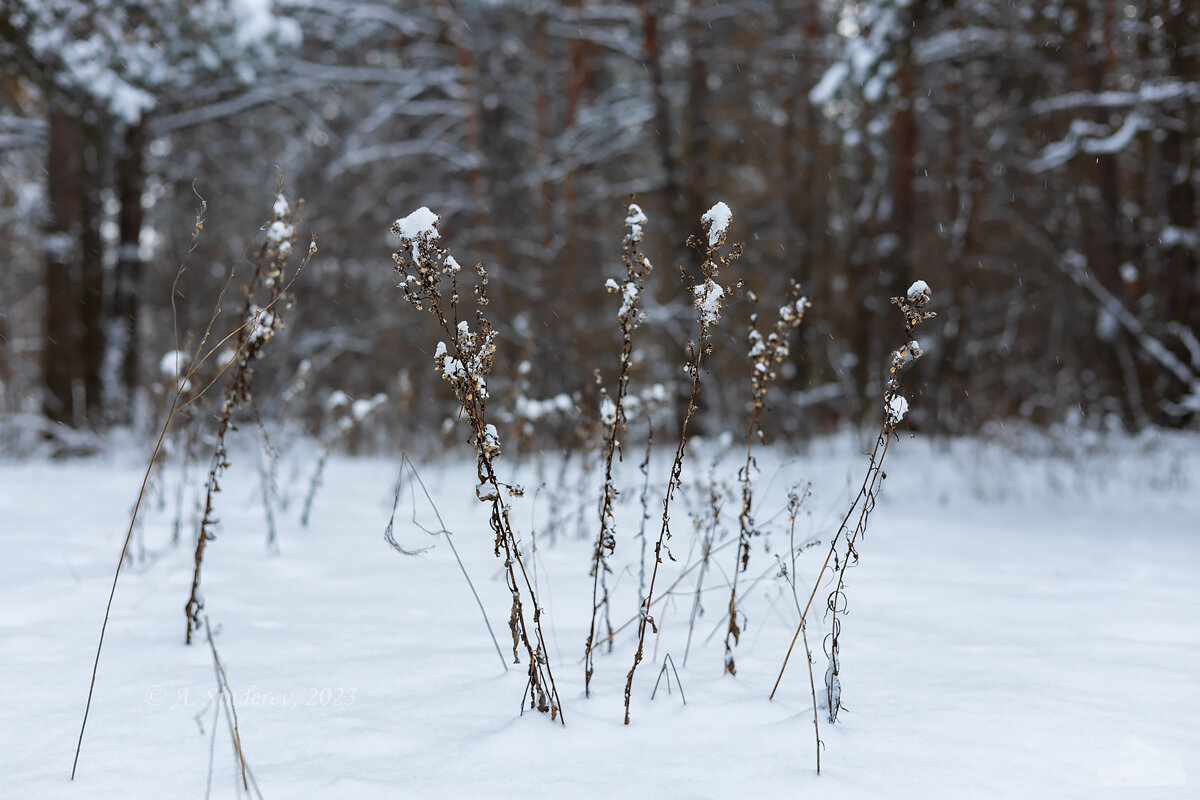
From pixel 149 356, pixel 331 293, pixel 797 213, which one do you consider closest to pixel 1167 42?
pixel 797 213

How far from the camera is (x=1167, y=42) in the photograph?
208 inches

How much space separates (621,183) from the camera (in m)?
12.8

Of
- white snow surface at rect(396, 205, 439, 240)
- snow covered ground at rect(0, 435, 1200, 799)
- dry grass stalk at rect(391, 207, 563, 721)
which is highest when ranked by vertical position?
white snow surface at rect(396, 205, 439, 240)

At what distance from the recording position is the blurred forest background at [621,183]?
297 inches

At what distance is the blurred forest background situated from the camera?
754 centimetres

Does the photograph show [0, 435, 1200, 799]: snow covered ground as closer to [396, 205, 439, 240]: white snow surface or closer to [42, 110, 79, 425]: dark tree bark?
[396, 205, 439, 240]: white snow surface

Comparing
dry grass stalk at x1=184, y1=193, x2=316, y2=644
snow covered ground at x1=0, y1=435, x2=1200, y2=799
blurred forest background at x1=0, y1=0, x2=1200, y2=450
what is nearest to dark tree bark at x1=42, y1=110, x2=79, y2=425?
blurred forest background at x1=0, y1=0, x2=1200, y2=450

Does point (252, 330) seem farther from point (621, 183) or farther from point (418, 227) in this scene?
point (621, 183)

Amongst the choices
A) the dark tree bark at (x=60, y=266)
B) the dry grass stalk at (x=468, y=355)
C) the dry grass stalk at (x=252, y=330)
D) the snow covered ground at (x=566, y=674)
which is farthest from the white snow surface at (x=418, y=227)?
the dark tree bark at (x=60, y=266)

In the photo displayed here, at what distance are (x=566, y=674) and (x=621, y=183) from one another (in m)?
11.7

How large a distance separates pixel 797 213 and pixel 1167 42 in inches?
225

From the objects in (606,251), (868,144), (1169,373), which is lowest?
(1169,373)

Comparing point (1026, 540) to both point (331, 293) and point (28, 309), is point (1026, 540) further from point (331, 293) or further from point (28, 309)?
point (28, 309)

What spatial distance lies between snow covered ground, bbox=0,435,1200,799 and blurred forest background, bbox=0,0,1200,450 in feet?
11.4
